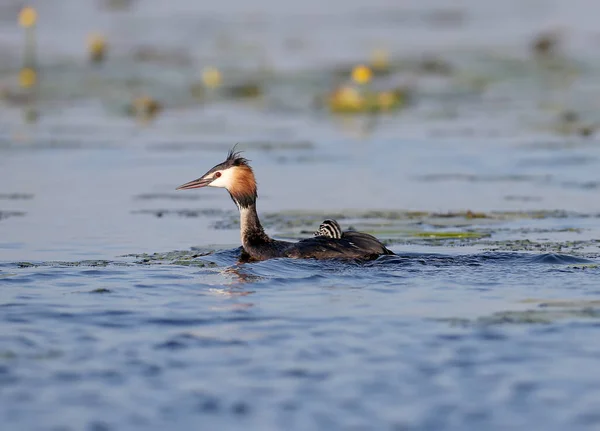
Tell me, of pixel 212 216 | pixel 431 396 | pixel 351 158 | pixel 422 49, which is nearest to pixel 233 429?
pixel 431 396

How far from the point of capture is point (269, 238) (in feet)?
46.8

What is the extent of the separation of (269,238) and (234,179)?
0.88m

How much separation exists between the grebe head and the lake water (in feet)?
2.44

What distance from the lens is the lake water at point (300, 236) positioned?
335 inches

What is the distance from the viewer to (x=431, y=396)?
8.38 metres

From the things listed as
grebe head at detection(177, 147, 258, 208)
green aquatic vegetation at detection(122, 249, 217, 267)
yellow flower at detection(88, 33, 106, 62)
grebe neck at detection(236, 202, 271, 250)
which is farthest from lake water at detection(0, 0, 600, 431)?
grebe head at detection(177, 147, 258, 208)

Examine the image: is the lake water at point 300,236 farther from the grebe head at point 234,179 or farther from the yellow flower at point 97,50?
the grebe head at point 234,179

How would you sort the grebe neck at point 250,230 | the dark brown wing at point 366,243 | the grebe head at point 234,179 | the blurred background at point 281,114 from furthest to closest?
1. the blurred background at point 281,114
2. the grebe head at point 234,179
3. the grebe neck at point 250,230
4. the dark brown wing at point 366,243

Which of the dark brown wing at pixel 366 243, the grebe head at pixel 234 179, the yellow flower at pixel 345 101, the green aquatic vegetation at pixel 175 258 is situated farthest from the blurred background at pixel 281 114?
the dark brown wing at pixel 366 243

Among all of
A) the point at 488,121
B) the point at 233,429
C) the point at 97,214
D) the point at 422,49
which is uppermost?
the point at 422,49

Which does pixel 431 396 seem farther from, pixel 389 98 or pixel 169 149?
pixel 389 98

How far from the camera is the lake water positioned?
8.50m

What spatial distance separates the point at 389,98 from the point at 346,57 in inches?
204

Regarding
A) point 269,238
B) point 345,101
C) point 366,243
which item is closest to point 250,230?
point 269,238
